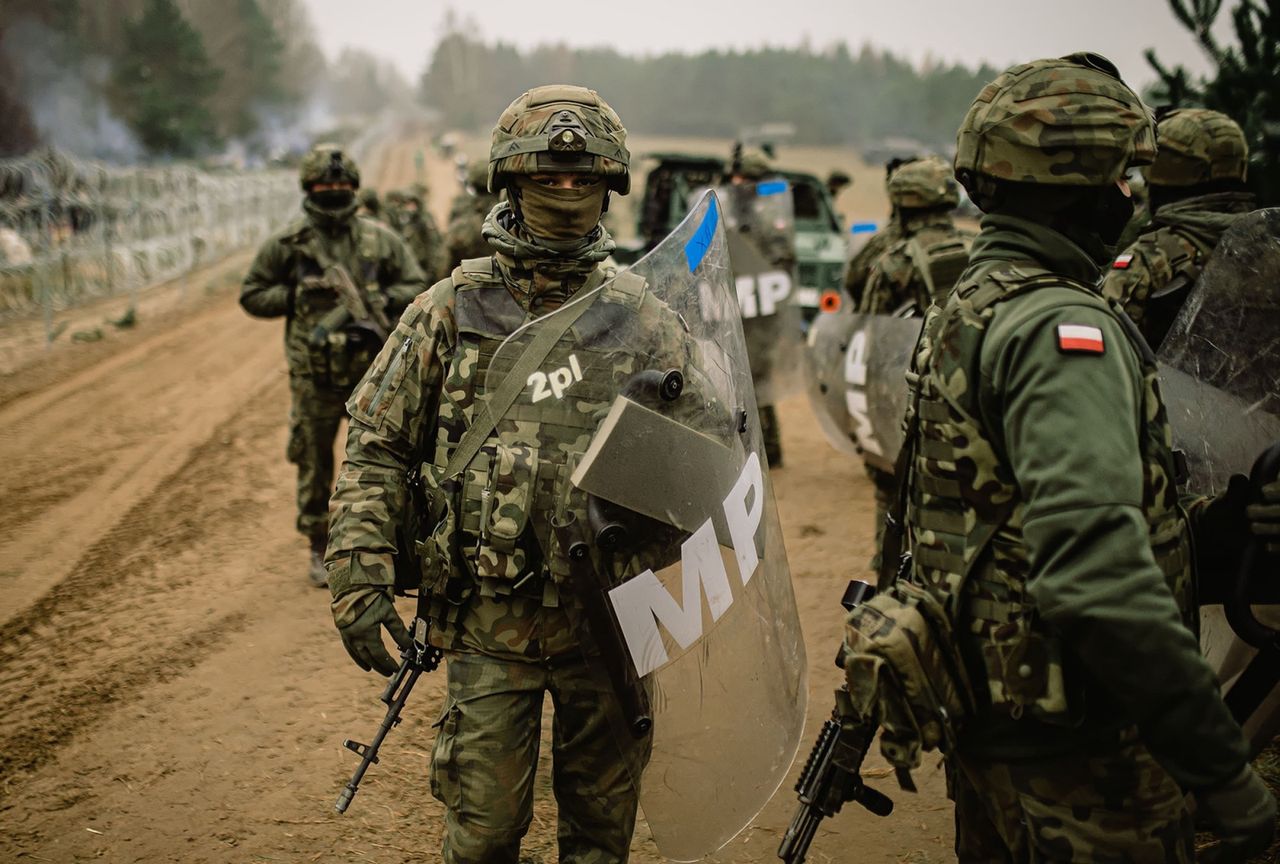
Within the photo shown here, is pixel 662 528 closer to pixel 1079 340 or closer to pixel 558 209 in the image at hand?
pixel 558 209

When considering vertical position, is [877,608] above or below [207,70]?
below

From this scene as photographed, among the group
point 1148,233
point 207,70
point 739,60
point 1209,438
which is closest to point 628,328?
point 1209,438

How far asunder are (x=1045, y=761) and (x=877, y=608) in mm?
409

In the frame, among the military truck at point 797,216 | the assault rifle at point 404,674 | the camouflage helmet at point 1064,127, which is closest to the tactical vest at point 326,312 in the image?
the assault rifle at point 404,674

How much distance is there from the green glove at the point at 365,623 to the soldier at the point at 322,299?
2971mm

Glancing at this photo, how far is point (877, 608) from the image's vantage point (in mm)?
1947

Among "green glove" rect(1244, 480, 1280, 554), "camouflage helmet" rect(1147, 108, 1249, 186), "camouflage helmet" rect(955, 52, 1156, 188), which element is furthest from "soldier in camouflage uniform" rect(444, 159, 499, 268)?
"green glove" rect(1244, 480, 1280, 554)

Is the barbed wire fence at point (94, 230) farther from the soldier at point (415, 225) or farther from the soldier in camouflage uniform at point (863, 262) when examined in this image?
the soldier in camouflage uniform at point (863, 262)

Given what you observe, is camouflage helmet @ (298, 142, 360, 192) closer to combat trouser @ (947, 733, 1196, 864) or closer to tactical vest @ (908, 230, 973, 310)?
tactical vest @ (908, 230, 973, 310)

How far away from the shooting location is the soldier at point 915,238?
5086 mm

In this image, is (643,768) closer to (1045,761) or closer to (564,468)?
(564,468)

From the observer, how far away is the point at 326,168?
5.34 meters

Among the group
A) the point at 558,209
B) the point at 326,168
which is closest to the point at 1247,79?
the point at 558,209

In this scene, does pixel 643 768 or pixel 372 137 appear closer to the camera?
pixel 643 768
